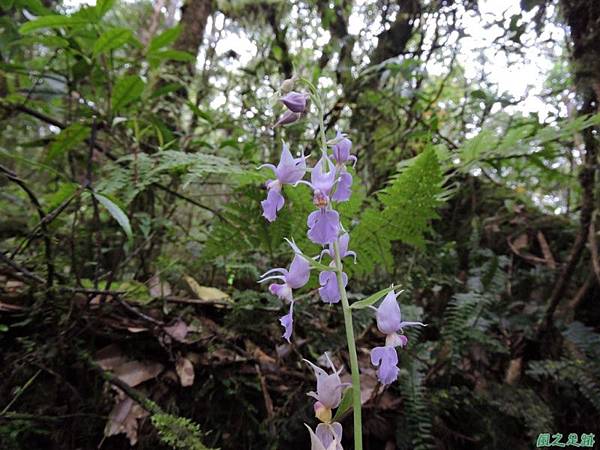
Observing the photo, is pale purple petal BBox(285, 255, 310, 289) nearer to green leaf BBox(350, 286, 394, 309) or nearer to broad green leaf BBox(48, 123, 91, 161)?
green leaf BBox(350, 286, 394, 309)

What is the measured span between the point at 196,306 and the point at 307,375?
0.71 m

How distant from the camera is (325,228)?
1145 millimetres

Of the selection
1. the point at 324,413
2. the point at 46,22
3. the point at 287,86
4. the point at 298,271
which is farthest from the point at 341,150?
the point at 46,22

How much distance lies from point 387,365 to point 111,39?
2.24 meters

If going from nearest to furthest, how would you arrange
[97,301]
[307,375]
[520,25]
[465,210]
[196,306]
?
[307,375], [97,301], [196,306], [520,25], [465,210]

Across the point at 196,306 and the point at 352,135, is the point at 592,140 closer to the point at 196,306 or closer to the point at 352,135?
the point at 352,135

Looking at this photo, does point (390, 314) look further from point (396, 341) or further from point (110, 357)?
point (110, 357)

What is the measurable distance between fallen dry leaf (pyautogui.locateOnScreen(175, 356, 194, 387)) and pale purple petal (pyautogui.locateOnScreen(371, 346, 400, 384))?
1.02 meters

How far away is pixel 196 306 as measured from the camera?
2.26 metres

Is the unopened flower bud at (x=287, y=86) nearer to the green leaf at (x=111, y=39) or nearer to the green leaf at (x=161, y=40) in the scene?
the green leaf at (x=111, y=39)

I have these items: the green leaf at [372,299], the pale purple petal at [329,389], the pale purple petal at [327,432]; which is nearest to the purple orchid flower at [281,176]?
the green leaf at [372,299]

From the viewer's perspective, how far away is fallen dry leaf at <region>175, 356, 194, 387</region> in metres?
1.81

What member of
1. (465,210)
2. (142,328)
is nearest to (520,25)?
(465,210)

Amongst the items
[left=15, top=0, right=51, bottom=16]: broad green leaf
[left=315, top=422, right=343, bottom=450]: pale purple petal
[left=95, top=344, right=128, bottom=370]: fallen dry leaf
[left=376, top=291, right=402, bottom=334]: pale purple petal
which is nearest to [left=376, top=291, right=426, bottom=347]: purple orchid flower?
[left=376, top=291, right=402, bottom=334]: pale purple petal
